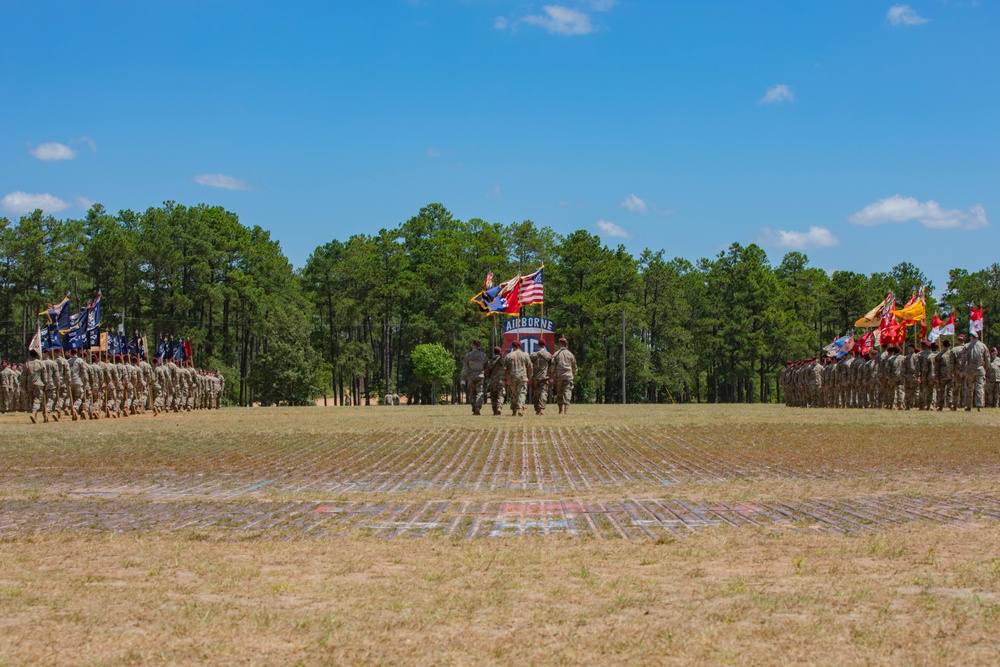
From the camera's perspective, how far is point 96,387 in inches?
1249

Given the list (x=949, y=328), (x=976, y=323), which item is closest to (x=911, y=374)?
(x=976, y=323)

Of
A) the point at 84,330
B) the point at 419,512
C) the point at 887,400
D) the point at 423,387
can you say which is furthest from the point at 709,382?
the point at 419,512

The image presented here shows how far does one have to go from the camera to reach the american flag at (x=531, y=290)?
40.5 meters

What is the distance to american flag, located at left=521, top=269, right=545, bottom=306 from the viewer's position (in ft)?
133

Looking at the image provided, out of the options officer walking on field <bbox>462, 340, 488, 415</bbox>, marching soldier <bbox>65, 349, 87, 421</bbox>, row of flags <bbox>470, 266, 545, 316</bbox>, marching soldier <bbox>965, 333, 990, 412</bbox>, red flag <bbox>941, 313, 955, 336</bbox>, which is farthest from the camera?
red flag <bbox>941, 313, 955, 336</bbox>

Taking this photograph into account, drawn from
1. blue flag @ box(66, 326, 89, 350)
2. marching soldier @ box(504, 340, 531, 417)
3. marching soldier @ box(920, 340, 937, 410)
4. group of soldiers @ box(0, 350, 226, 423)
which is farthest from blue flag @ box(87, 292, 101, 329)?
marching soldier @ box(920, 340, 937, 410)

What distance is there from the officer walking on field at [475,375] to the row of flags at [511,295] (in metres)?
8.26

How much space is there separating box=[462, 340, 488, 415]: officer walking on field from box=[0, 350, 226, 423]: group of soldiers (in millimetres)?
11237

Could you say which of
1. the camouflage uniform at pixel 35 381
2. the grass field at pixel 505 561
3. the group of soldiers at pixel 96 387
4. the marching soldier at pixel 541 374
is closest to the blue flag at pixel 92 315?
the group of soldiers at pixel 96 387

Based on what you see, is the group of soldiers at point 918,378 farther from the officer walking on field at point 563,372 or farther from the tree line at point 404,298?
the tree line at point 404,298

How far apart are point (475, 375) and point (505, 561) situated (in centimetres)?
2334

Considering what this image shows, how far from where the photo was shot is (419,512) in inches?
341

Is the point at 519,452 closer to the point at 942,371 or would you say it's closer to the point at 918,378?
the point at 942,371

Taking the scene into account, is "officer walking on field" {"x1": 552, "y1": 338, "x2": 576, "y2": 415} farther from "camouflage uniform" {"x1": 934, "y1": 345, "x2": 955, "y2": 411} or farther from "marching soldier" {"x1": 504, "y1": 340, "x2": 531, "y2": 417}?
"camouflage uniform" {"x1": 934, "y1": 345, "x2": 955, "y2": 411}
